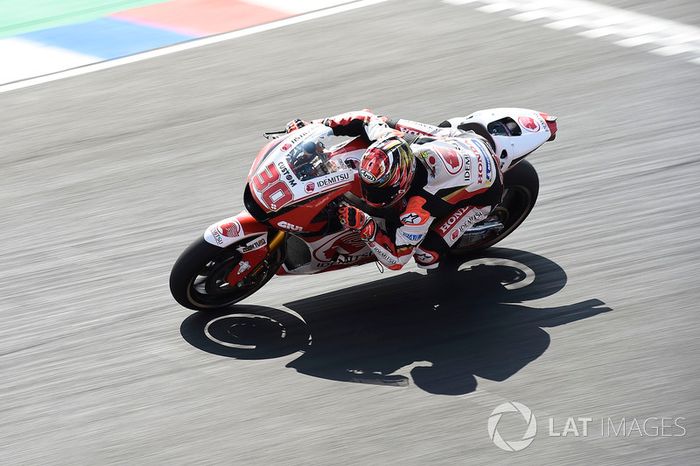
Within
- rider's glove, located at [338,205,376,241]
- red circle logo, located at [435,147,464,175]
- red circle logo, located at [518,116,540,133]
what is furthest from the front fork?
red circle logo, located at [518,116,540,133]

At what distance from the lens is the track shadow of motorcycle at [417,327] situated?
698 cm

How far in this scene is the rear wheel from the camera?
7941 millimetres

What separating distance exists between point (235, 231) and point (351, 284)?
1.29m

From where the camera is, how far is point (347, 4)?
43.3 ft

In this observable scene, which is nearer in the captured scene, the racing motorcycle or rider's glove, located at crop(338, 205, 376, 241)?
rider's glove, located at crop(338, 205, 376, 241)

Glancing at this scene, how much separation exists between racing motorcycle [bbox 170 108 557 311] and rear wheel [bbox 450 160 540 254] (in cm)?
11

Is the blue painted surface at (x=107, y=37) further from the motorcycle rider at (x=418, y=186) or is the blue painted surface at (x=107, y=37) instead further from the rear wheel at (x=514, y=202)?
the rear wheel at (x=514, y=202)

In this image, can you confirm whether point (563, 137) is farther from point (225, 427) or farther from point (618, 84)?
point (225, 427)

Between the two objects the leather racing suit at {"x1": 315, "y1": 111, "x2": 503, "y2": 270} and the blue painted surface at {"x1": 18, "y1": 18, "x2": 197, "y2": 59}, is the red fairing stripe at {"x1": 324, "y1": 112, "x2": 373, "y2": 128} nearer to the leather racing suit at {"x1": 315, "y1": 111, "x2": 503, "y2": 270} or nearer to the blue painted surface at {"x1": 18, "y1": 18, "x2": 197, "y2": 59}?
the leather racing suit at {"x1": 315, "y1": 111, "x2": 503, "y2": 270}

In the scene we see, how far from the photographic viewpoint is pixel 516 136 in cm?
779

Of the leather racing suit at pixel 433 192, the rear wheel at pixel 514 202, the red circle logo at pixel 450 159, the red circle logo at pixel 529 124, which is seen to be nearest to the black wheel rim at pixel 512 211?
the rear wheel at pixel 514 202

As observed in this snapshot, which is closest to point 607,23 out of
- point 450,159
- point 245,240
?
point 450,159

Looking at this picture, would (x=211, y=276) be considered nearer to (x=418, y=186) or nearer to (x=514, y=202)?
(x=418, y=186)

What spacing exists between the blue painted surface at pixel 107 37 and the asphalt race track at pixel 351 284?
58 centimetres
